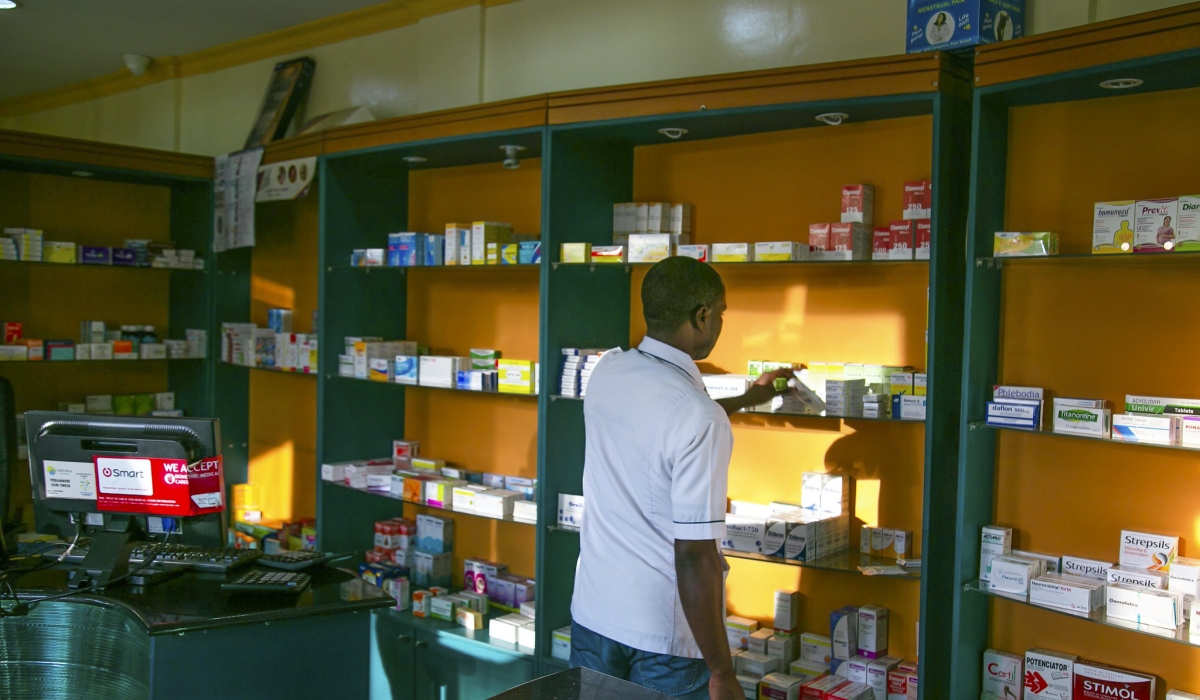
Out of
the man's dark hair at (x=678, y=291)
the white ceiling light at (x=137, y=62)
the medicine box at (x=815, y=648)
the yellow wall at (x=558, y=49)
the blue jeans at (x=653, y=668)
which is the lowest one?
the medicine box at (x=815, y=648)

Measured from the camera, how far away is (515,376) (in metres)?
3.91

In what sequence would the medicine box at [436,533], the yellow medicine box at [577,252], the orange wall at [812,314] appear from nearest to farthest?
the orange wall at [812,314]
the yellow medicine box at [577,252]
the medicine box at [436,533]

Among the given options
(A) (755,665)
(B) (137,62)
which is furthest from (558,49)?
(B) (137,62)

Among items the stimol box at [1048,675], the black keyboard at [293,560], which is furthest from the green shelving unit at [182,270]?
the stimol box at [1048,675]

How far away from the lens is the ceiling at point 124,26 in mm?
5082

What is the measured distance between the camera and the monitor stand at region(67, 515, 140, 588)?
2.89 metres

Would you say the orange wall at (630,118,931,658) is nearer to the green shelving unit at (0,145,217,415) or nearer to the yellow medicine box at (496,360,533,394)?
the yellow medicine box at (496,360,533,394)

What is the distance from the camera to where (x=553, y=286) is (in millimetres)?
3662

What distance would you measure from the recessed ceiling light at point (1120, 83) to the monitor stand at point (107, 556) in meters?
3.19

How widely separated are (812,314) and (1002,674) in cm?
134

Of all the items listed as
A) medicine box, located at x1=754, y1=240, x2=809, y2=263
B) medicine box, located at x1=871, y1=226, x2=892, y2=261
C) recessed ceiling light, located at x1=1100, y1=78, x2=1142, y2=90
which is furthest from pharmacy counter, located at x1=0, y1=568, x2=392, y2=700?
recessed ceiling light, located at x1=1100, y1=78, x2=1142, y2=90

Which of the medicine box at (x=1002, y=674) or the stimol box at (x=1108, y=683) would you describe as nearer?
the stimol box at (x=1108, y=683)

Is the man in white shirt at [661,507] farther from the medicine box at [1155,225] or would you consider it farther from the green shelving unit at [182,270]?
the green shelving unit at [182,270]

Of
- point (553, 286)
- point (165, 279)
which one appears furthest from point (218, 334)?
point (553, 286)
